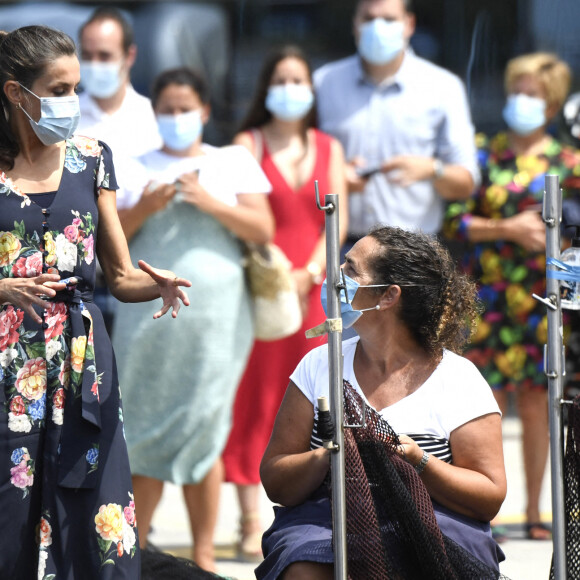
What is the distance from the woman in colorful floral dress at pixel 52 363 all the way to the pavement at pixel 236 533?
170 centimetres

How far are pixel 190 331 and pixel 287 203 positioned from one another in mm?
861

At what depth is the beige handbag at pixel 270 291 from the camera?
5.06 m

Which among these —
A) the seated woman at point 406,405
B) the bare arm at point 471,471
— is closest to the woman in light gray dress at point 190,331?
the seated woman at point 406,405

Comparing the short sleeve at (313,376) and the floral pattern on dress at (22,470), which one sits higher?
the short sleeve at (313,376)

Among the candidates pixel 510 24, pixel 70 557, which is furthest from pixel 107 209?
pixel 510 24

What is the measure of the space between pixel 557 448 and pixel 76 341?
125 cm

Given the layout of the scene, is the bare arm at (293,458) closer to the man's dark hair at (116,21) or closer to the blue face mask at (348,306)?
the blue face mask at (348,306)

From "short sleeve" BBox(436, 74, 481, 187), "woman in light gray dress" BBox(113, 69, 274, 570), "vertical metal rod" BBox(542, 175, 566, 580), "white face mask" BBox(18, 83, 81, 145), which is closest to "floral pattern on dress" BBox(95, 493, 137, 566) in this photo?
"white face mask" BBox(18, 83, 81, 145)

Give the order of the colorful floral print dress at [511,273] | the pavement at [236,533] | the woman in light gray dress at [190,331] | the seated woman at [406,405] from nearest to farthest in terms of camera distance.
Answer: the seated woman at [406,405]
the pavement at [236,533]
the woman in light gray dress at [190,331]
the colorful floral print dress at [511,273]

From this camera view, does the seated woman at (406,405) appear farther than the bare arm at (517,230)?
No

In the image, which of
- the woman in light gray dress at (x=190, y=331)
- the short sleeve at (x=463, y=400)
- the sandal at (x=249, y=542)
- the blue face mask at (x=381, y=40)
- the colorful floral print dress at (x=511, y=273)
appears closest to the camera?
the short sleeve at (x=463, y=400)

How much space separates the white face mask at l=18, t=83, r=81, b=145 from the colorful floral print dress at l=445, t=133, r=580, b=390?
8.76 ft

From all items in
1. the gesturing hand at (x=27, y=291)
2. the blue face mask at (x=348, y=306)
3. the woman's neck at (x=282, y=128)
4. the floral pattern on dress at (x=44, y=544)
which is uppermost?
the woman's neck at (x=282, y=128)

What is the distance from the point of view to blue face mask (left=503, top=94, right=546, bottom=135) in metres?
5.66
